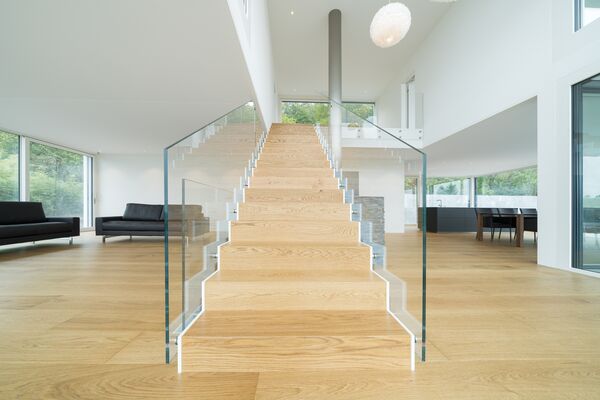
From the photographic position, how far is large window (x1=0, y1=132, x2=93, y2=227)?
6520mm

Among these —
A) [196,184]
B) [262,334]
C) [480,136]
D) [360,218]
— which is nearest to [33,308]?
[196,184]

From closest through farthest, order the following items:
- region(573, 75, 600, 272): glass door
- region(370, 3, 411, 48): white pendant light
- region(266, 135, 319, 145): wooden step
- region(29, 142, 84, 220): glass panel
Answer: region(573, 75, 600, 272): glass door → region(370, 3, 411, 48): white pendant light → region(266, 135, 319, 145): wooden step → region(29, 142, 84, 220): glass panel

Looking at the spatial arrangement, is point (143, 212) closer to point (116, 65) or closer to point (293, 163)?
point (116, 65)

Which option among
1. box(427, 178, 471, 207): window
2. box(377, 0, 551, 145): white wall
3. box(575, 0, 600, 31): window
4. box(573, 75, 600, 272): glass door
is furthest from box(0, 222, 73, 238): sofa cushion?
box(427, 178, 471, 207): window

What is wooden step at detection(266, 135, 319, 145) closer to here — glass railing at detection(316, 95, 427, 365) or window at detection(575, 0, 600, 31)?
glass railing at detection(316, 95, 427, 365)

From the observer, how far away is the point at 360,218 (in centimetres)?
268

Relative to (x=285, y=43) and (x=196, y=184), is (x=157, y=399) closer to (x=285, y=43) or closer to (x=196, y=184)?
(x=196, y=184)

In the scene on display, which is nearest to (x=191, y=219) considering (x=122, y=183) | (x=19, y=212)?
(x=19, y=212)

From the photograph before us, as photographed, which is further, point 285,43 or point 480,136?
point 285,43

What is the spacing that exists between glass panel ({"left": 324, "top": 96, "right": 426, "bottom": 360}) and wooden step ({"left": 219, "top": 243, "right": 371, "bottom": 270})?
133 millimetres

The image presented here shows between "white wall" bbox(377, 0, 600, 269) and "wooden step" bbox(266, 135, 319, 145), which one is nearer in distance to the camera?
"white wall" bbox(377, 0, 600, 269)

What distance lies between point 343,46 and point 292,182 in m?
6.55

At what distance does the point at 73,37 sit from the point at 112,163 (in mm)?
7375

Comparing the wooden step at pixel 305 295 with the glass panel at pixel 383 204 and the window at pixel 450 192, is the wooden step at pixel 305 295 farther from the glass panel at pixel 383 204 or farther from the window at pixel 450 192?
the window at pixel 450 192
